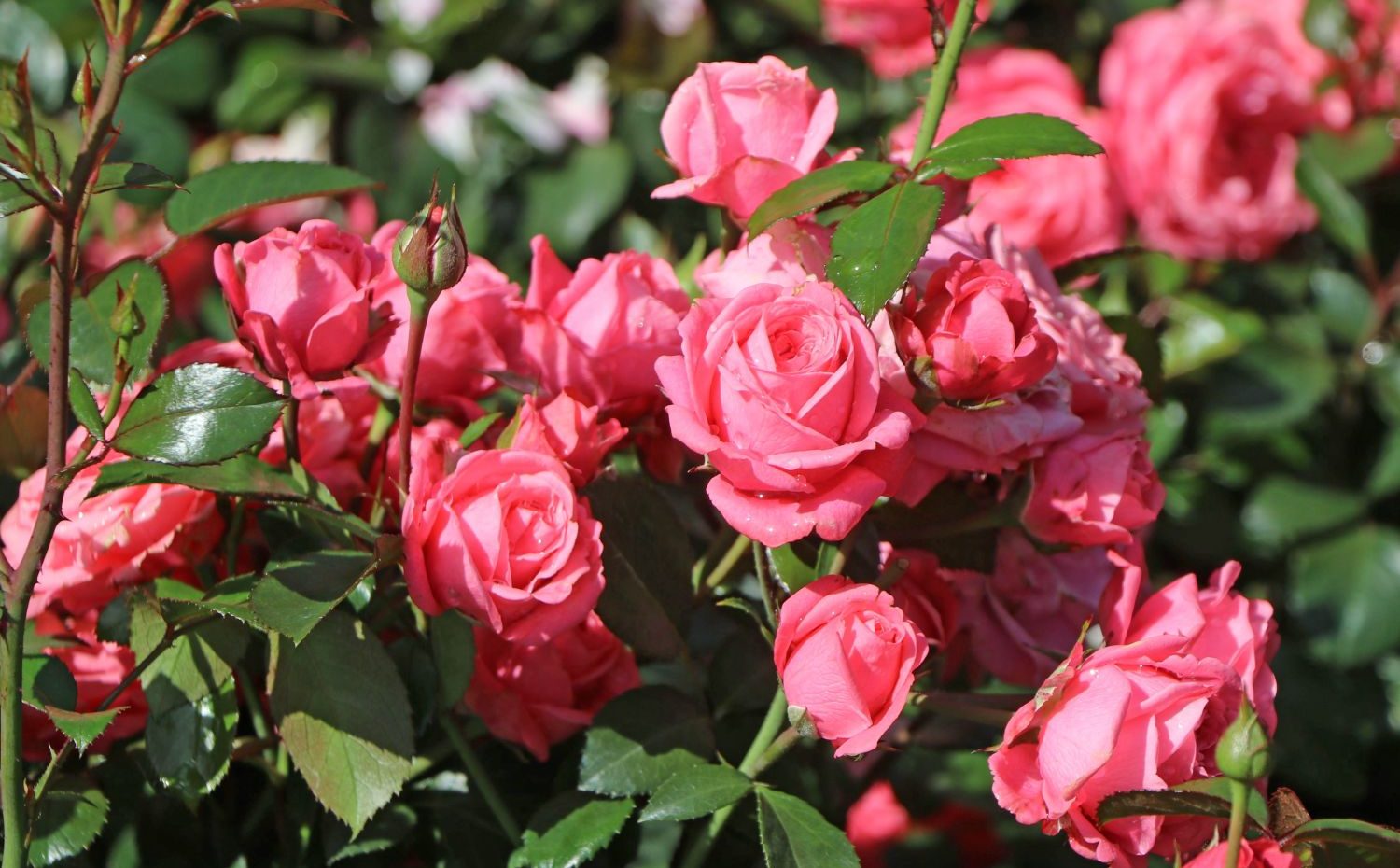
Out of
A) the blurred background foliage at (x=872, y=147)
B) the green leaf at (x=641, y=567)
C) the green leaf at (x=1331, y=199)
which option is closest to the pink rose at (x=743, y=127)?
the green leaf at (x=641, y=567)

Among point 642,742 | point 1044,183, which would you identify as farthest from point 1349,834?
point 1044,183

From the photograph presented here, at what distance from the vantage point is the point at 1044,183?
1.26 m

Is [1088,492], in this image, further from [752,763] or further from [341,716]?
[341,716]

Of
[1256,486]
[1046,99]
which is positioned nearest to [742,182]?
[1046,99]

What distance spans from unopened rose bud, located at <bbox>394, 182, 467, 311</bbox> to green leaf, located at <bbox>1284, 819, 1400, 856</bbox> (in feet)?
1.17

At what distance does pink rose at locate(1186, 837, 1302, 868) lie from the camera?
0.51 meters

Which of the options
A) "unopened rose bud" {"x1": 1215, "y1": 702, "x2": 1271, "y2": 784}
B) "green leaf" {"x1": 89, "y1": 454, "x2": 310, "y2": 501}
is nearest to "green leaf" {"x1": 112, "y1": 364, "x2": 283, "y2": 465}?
"green leaf" {"x1": 89, "y1": 454, "x2": 310, "y2": 501}

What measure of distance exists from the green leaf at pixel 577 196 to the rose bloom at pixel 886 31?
238 millimetres

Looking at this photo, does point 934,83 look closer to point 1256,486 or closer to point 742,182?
point 742,182

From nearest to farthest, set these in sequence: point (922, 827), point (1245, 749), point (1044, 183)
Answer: point (1245, 749) < point (922, 827) < point (1044, 183)

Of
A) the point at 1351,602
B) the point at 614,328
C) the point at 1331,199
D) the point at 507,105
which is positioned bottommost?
the point at 1351,602

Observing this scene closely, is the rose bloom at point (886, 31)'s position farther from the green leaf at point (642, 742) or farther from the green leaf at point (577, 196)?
the green leaf at point (642, 742)

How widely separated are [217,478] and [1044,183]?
0.88m

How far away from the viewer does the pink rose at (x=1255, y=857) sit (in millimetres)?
508
